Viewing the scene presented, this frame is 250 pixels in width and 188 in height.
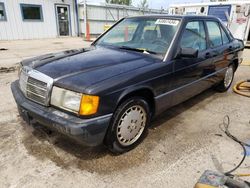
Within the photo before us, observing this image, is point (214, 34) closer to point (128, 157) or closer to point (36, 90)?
point (128, 157)

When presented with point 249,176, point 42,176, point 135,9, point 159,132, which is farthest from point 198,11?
point 135,9

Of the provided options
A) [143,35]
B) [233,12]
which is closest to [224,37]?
[143,35]

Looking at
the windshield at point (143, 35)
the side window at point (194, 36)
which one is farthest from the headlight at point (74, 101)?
the side window at point (194, 36)

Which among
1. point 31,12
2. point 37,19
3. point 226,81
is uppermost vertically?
point 31,12

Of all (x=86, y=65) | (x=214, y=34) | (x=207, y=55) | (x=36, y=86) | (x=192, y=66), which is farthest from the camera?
(x=214, y=34)

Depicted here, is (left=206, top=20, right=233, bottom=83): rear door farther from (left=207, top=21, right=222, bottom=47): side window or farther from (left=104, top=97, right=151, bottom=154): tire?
(left=104, top=97, right=151, bottom=154): tire

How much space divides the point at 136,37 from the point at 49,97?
5.98 feet

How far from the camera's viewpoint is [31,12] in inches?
577

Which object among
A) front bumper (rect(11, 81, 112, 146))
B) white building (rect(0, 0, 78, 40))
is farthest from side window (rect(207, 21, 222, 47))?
white building (rect(0, 0, 78, 40))

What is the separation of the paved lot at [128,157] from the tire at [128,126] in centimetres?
13

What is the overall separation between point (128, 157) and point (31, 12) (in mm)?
14862

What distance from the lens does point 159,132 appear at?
3.34 metres

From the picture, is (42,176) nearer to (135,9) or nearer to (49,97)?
(49,97)

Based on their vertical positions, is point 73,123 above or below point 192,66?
below
